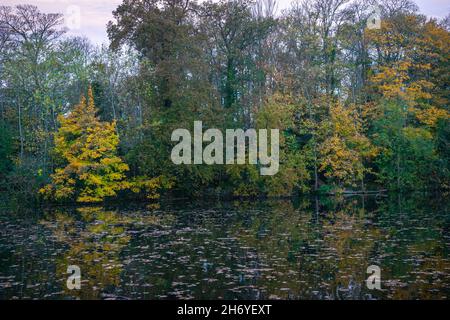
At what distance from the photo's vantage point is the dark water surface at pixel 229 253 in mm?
12492

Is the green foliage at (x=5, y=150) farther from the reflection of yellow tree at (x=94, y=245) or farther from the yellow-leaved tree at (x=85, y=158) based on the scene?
the reflection of yellow tree at (x=94, y=245)

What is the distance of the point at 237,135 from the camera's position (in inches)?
1433

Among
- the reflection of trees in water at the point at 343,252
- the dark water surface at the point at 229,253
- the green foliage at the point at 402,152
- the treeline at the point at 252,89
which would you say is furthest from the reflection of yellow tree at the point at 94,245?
the green foliage at the point at 402,152

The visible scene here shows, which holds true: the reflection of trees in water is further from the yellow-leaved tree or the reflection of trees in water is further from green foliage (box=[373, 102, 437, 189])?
the yellow-leaved tree

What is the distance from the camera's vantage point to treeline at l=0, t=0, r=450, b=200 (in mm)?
35812

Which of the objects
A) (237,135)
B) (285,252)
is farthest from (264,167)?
(285,252)

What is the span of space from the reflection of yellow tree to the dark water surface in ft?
0.12

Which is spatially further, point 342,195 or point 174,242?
point 342,195

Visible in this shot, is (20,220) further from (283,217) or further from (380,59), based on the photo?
(380,59)

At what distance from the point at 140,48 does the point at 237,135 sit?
9231 millimetres

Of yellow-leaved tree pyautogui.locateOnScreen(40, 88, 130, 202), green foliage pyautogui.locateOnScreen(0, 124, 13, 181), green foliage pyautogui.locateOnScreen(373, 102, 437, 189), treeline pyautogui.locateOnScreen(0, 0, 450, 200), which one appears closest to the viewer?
yellow-leaved tree pyautogui.locateOnScreen(40, 88, 130, 202)

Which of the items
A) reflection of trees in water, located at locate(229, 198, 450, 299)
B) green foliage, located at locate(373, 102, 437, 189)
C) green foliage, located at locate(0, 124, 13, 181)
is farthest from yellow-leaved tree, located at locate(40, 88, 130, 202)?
green foliage, located at locate(373, 102, 437, 189)

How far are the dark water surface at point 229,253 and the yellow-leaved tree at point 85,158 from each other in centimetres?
495
